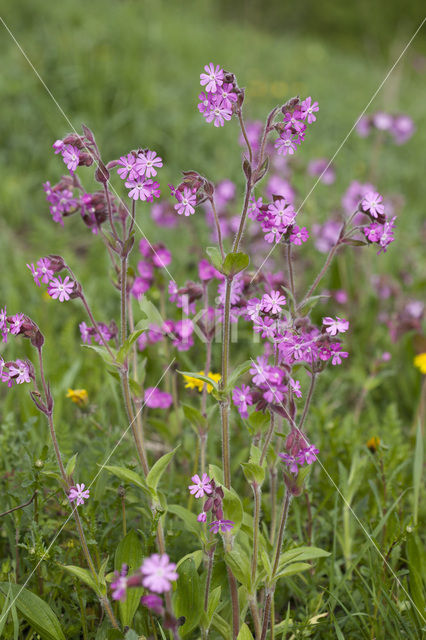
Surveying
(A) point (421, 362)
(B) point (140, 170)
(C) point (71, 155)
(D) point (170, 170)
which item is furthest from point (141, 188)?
(D) point (170, 170)

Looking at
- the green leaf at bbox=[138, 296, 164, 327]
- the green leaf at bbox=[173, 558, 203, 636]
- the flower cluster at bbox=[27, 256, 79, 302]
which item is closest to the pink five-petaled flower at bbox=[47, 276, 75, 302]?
the flower cluster at bbox=[27, 256, 79, 302]

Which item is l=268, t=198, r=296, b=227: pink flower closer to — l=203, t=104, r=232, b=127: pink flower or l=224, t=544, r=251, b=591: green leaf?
l=203, t=104, r=232, b=127: pink flower

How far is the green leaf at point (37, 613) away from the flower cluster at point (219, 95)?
1182 millimetres

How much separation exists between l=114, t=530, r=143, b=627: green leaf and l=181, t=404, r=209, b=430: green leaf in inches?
14.0

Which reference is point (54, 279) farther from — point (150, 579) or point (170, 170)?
point (170, 170)

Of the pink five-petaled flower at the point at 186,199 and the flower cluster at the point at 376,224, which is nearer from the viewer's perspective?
the pink five-petaled flower at the point at 186,199

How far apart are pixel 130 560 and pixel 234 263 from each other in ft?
2.58

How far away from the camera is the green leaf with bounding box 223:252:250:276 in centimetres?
137

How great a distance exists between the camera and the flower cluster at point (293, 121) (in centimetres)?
139

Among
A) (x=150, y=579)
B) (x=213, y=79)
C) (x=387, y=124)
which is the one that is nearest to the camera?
(x=150, y=579)

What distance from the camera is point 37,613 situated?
4.82ft

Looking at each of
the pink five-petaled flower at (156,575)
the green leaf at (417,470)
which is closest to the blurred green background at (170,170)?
the green leaf at (417,470)

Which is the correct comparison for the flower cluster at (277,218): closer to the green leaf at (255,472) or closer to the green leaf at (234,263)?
the green leaf at (234,263)

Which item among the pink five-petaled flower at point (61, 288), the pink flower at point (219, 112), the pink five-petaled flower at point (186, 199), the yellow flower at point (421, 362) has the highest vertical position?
the yellow flower at point (421, 362)
